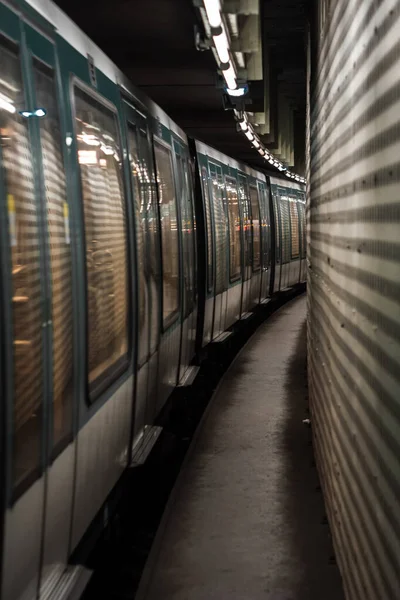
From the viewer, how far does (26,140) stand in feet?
10.7

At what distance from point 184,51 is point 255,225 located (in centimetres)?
583

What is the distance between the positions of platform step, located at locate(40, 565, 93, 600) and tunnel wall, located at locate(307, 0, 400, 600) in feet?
3.44

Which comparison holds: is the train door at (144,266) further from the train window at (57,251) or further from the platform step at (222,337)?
the platform step at (222,337)

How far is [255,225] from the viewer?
58.3 feet

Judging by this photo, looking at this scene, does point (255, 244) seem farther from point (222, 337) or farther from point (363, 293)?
point (363, 293)

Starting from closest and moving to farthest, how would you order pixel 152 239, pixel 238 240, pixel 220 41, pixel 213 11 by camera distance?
pixel 152 239 → pixel 213 11 → pixel 220 41 → pixel 238 240

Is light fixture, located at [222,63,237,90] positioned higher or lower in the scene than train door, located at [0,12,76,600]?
higher

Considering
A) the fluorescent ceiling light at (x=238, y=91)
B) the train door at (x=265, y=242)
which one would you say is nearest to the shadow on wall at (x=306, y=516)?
the fluorescent ceiling light at (x=238, y=91)

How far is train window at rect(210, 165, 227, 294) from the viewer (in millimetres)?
12266

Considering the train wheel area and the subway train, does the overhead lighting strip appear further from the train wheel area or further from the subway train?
the train wheel area

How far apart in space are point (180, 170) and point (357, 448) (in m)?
5.82

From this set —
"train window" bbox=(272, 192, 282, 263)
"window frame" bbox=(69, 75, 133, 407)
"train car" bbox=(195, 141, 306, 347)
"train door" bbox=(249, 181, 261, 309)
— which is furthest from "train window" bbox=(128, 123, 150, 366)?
"train window" bbox=(272, 192, 282, 263)

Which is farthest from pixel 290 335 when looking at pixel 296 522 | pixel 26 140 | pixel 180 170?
pixel 26 140

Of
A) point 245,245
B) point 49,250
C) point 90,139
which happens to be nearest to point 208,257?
point 245,245
